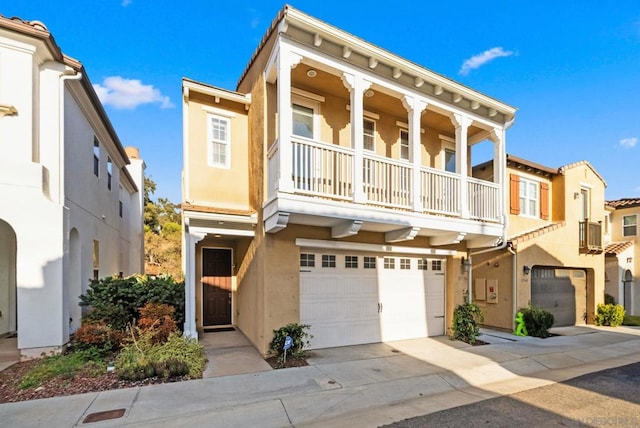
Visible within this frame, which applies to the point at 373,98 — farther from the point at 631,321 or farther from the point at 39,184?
the point at 631,321

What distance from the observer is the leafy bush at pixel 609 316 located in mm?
12547

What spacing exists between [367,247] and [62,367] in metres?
6.70

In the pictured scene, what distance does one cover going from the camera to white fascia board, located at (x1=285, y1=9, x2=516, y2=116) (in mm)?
6258

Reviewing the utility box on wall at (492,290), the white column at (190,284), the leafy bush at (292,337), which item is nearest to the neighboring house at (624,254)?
the utility box on wall at (492,290)

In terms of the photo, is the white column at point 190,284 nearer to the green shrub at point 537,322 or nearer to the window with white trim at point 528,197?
the green shrub at point 537,322

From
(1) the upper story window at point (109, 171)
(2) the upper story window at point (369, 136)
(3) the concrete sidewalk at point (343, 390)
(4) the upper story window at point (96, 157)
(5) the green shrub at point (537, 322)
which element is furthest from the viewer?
(1) the upper story window at point (109, 171)

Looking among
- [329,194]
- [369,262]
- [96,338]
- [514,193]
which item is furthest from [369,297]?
[514,193]

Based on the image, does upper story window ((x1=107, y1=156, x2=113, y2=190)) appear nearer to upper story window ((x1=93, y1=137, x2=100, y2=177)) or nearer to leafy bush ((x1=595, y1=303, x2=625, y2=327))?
upper story window ((x1=93, y1=137, x2=100, y2=177))

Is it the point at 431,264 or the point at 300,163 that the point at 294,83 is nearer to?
the point at 300,163

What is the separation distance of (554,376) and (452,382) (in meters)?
2.33

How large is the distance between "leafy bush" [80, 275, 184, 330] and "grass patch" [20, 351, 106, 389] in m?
0.94

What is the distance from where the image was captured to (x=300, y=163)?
6570 millimetres

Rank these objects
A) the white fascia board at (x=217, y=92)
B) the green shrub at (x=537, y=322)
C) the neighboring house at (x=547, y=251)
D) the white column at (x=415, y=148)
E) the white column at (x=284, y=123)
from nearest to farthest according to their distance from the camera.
Answer: the white column at (x=284, y=123) < the white fascia board at (x=217, y=92) < the white column at (x=415, y=148) < the green shrub at (x=537, y=322) < the neighboring house at (x=547, y=251)

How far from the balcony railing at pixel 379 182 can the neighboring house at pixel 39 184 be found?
15.5 feet
